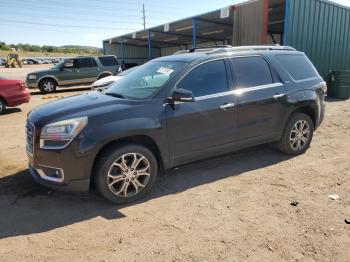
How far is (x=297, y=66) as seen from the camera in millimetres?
5730

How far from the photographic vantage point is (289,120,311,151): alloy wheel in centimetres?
560

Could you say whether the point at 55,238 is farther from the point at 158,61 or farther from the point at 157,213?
the point at 158,61

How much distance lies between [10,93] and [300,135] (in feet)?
29.4

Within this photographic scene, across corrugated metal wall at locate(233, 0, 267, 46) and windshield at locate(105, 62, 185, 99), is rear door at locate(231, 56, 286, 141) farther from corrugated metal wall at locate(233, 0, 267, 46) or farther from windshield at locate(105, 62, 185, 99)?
corrugated metal wall at locate(233, 0, 267, 46)

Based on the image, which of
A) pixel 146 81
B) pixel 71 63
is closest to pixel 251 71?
pixel 146 81

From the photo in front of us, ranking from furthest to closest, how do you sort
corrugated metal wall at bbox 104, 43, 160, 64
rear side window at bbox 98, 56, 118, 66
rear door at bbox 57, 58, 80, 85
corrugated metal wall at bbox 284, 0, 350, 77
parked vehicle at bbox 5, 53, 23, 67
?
parked vehicle at bbox 5, 53, 23, 67
corrugated metal wall at bbox 104, 43, 160, 64
rear side window at bbox 98, 56, 118, 66
rear door at bbox 57, 58, 80, 85
corrugated metal wall at bbox 284, 0, 350, 77

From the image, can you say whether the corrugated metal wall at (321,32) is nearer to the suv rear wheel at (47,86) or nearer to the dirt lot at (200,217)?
the dirt lot at (200,217)

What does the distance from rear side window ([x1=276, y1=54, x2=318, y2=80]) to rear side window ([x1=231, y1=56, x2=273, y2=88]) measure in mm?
442

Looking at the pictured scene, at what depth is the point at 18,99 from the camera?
35.6ft

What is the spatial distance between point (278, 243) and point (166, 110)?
200 centimetres

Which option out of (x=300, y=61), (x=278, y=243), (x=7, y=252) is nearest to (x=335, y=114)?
(x=300, y=61)

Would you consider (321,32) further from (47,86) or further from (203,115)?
(47,86)

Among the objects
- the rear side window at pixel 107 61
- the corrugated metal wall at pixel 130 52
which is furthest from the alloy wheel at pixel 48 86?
the corrugated metal wall at pixel 130 52

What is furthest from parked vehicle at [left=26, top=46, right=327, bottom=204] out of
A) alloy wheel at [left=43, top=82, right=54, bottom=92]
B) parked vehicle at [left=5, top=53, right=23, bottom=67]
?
parked vehicle at [left=5, top=53, right=23, bottom=67]
